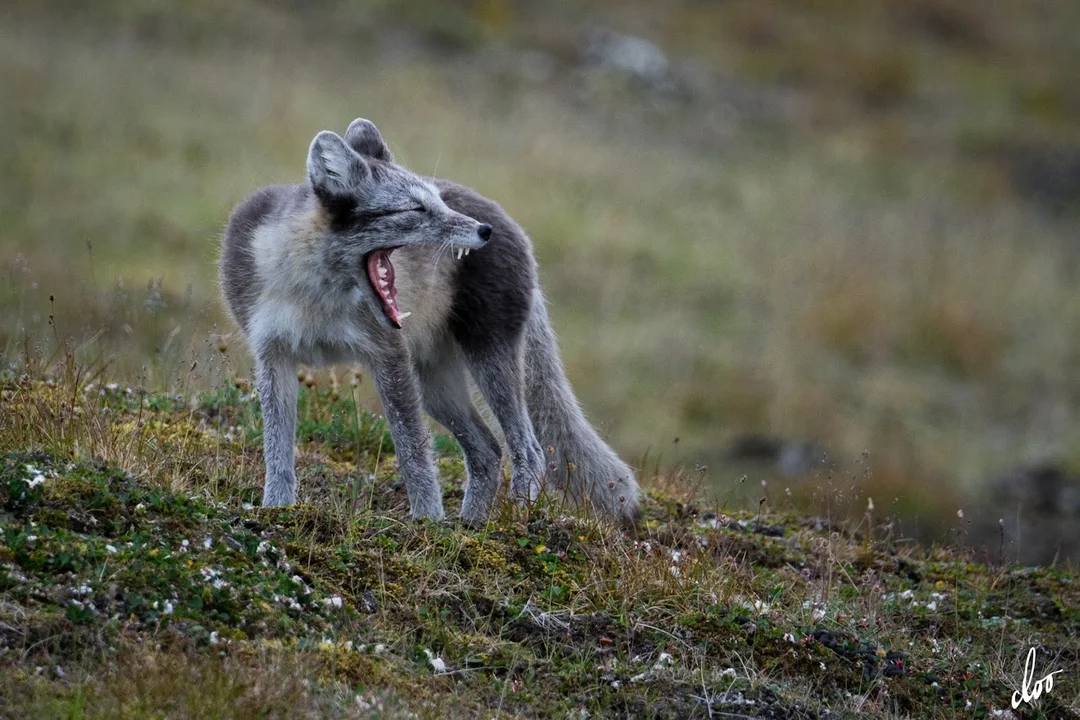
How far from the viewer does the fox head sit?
599cm

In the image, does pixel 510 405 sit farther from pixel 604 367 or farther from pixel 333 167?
pixel 604 367

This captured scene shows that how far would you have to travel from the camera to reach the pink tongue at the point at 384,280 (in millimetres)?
6004

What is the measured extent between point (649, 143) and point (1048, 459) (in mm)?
10148

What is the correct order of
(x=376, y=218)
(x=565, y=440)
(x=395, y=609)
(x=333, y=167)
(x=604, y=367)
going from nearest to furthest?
(x=395, y=609) < (x=333, y=167) < (x=376, y=218) < (x=565, y=440) < (x=604, y=367)

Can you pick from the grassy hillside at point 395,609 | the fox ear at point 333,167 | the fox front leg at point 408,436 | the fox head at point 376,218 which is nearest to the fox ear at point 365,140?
the fox head at point 376,218

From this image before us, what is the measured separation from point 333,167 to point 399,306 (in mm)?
813

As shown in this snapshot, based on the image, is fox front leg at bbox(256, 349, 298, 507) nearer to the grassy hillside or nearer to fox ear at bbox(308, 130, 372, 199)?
the grassy hillside

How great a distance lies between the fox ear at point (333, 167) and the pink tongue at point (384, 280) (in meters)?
0.38

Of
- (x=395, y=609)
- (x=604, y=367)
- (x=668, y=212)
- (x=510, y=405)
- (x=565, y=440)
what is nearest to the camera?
(x=395, y=609)

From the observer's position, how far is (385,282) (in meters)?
6.14

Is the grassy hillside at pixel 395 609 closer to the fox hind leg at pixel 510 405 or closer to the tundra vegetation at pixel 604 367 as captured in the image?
the tundra vegetation at pixel 604 367

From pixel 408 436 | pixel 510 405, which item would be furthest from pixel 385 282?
pixel 510 405

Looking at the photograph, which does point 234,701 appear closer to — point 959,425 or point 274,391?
point 274,391

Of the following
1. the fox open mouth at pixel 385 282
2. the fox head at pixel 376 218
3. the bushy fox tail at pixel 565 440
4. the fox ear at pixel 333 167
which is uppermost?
the fox ear at pixel 333 167
